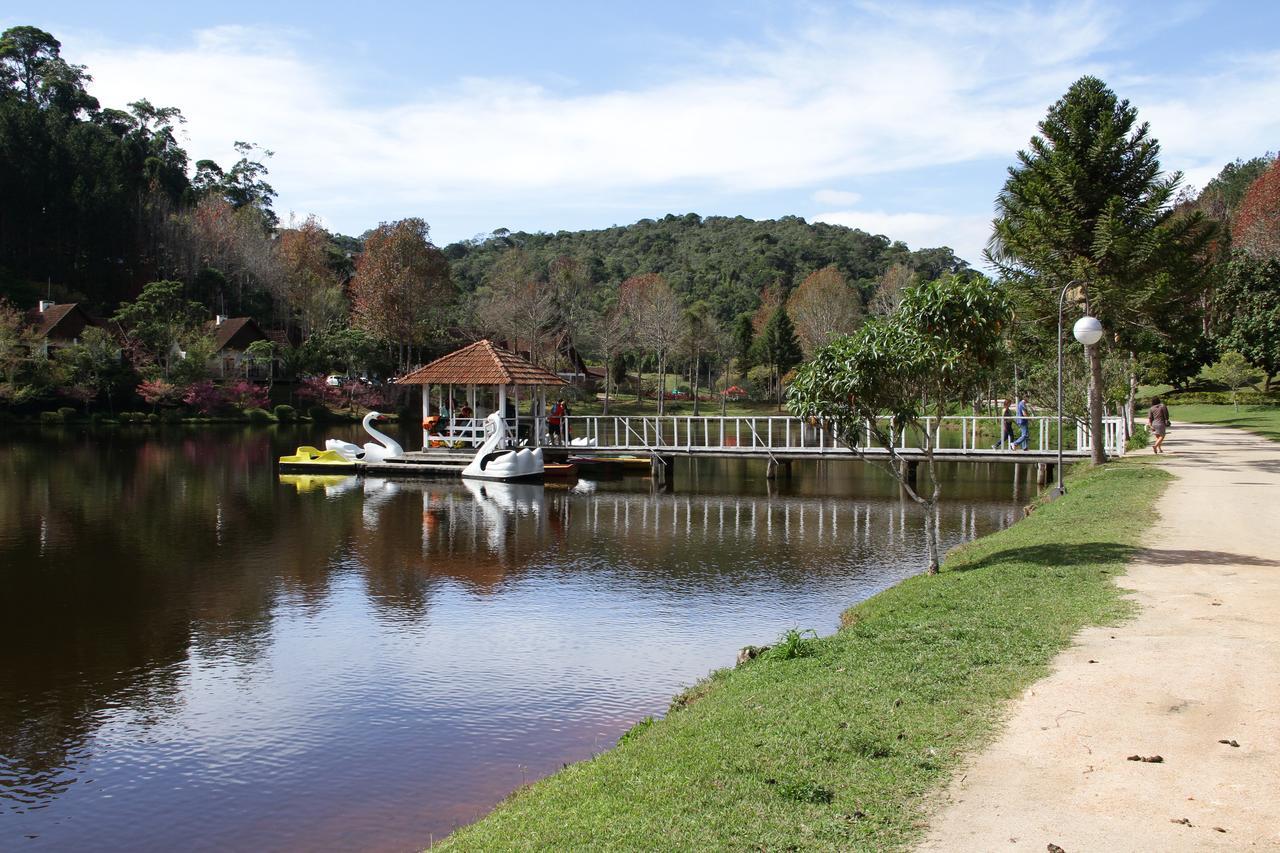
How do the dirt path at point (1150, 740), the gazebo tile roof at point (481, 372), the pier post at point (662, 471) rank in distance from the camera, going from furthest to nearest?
1. the gazebo tile roof at point (481, 372)
2. the pier post at point (662, 471)
3. the dirt path at point (1150, 740)

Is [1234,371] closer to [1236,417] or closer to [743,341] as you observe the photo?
[1236,417]

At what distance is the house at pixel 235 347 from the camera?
6469 centimetres

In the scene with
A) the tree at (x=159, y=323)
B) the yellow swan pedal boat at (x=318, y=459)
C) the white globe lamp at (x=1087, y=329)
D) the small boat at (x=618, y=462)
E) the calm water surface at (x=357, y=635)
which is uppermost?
the tree at (x=159, y=323)

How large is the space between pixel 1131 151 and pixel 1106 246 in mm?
2689

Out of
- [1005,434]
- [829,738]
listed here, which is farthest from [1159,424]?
[829,738]

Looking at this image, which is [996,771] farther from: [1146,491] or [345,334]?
[345,334]

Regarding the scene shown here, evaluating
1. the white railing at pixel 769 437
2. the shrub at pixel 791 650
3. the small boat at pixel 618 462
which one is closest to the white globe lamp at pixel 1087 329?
the white railing at pixel 769 437

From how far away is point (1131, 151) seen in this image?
2438 cm

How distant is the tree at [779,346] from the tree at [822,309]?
3.03ft

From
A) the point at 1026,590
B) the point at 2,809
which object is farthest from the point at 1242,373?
the point at 2,809

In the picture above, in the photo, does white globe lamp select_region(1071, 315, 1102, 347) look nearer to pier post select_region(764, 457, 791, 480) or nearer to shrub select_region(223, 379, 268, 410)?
pier post select_region(764, 457, 791, 480)

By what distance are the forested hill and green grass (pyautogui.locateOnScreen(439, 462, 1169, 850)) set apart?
243 feet

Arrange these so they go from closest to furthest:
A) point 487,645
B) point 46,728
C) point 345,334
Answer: point 46,728 < point 487,645 < point 345,334

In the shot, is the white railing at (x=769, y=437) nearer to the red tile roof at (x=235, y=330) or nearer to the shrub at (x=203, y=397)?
the shrub at (x=203, y=397)
